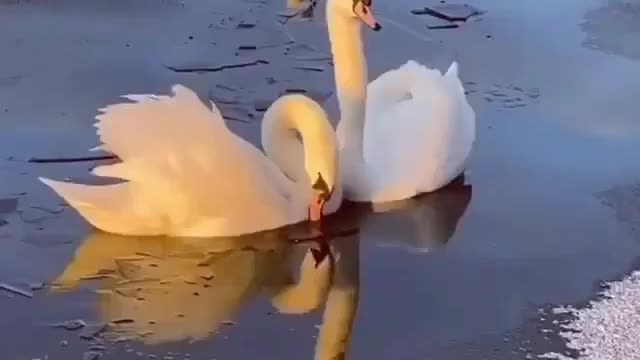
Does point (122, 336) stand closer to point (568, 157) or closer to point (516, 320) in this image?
point (516, 320)

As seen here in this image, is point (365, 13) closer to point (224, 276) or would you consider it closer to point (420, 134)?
point (420, 134)

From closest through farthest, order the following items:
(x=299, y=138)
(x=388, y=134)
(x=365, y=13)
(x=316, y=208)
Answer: (x=316, y=208), (x=299, y=138), (x=365, y=13), (x=388, y=134)

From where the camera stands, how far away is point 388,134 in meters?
5.69

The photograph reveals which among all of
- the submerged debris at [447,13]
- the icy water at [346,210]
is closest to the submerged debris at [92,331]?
the icy water at [346,210]

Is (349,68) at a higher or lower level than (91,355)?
higher

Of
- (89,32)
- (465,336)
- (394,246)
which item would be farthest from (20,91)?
(465,336)

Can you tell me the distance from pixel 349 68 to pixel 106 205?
3.96 feet

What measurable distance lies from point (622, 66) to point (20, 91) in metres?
3.02

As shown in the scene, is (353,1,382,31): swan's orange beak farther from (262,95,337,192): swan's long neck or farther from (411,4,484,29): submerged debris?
(411,4,484,29): submerged debris

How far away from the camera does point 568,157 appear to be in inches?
232

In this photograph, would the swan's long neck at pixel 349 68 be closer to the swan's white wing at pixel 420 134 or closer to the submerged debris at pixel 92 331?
the swan's white wing at pixel 420 134

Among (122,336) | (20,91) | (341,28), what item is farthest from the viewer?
(20,91)

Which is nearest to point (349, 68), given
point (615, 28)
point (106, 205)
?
point (106, 205)

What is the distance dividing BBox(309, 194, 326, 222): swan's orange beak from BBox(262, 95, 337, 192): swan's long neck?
66mm
